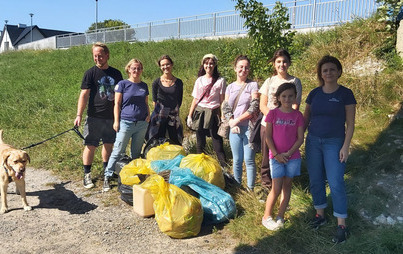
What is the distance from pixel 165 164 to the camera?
4.21m

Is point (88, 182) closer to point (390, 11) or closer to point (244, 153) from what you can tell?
point (244, 153)

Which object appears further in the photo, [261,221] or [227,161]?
[227,161]

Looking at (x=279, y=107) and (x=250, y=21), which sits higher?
(x=250, y=21)

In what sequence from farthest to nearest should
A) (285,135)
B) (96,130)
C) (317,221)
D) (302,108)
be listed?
(302,108), (96,130), (317,221), (285,135)

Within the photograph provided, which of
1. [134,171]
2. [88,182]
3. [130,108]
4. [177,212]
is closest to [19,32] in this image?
[88,182]

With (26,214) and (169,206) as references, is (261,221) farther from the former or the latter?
(26,214)

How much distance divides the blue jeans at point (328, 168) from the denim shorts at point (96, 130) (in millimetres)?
2726

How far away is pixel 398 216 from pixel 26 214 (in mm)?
4117

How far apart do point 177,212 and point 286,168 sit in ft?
3.74

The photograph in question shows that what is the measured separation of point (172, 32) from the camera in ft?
70.8

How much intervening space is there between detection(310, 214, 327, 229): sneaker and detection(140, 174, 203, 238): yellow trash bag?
3.67 ft

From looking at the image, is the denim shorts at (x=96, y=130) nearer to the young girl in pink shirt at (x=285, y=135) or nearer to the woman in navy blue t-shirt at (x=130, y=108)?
the woman in navy blue t-shirt at (x=130, y=108)

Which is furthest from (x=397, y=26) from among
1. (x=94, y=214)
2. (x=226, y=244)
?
(x=94, y=214)

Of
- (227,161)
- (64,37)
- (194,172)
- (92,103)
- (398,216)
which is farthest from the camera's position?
(64,37)
